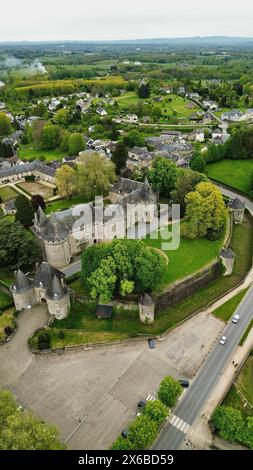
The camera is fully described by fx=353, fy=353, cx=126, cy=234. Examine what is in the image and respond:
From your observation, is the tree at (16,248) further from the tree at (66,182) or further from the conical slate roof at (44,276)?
the tree at (66,182)

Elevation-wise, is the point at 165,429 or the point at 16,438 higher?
the point at 16,438

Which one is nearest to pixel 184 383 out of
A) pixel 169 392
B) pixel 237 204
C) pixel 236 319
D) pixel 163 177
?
pixel 169 392

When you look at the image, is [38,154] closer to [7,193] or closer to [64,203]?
[7,193]

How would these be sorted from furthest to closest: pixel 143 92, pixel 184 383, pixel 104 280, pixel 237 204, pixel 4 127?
1. pixel 143 92
2. pixel 4 127
3. pixel 237 204
4. pixel 104 280
5. pixel 184 383

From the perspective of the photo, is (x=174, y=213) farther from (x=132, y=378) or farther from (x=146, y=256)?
(x=132, y=378)

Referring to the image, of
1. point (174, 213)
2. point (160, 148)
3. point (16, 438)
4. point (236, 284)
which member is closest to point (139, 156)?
point (160, 148)

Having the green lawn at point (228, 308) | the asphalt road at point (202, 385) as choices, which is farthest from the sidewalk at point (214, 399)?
the green lawn at point (228, 308)
